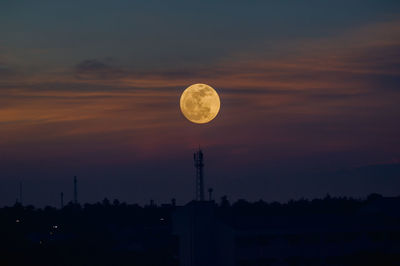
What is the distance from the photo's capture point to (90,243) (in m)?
61.2

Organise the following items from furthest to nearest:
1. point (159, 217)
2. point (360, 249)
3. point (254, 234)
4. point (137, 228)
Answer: point (159, 217) < point (137, 228) < point (360, 249) < point (254, 234)

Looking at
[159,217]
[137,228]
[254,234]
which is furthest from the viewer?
[159,217]

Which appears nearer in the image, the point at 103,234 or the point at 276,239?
the point at 276,239

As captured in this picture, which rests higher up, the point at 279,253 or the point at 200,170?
the point at 200,170

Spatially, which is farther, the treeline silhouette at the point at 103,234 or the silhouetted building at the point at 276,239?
the treeline silhouette at the point at 103,234

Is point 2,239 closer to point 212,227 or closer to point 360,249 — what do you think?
point 212,227

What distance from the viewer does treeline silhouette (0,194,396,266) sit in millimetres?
51519

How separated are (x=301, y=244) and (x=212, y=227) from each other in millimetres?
6986

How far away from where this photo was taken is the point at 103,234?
6794 cm

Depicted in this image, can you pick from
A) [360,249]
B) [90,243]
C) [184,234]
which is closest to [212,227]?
[184,234]

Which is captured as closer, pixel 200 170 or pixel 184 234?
pixel 200 170

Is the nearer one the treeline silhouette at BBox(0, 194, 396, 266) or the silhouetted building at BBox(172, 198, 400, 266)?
the silhouetted building at BBox(172, 198, 400, 266)

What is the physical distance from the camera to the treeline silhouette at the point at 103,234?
51.5 metres

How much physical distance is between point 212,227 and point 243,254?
3740mm
